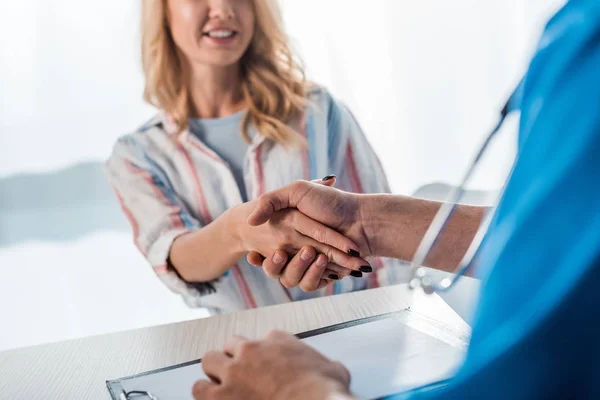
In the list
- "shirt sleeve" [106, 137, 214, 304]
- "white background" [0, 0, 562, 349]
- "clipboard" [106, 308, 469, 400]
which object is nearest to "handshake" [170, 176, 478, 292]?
"clipboard" [106, 308, 469, 400]

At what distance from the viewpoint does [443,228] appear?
3.05ft

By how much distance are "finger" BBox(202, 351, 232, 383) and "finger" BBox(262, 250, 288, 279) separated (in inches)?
17.1

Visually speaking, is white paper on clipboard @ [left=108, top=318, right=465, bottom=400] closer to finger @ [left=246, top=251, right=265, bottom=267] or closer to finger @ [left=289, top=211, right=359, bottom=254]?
finger @ [left=289, top=211, right=359, bottom=254]

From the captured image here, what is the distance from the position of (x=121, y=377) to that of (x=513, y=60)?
2053 millimetres

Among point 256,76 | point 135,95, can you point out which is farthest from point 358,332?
point 135,95

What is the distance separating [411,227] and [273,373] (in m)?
0.50

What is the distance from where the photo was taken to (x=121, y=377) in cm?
73

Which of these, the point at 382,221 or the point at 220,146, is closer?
the point at 382,221

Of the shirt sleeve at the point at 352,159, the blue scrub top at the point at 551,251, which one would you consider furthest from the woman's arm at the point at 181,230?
the blue scrub top at the point at 551,251

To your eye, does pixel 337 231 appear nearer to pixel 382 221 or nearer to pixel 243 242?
pixel 382 221

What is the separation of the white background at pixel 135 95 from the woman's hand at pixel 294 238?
764 mm

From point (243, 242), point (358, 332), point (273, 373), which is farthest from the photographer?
point (243, 242)

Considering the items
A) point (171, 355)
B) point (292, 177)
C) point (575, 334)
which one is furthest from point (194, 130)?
point (575, 334)

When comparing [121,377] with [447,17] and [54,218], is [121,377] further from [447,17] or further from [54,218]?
[447,17]
